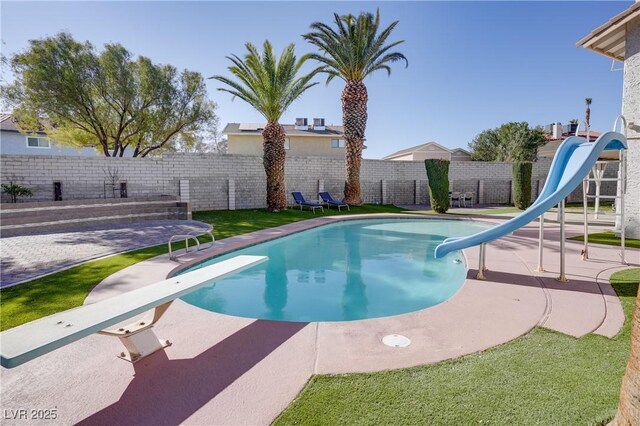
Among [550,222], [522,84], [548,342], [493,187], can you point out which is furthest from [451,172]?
Result: [548,342]

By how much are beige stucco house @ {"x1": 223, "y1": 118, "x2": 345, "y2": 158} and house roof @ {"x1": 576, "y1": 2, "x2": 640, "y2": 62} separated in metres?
20.0

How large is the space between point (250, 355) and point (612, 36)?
519 inches

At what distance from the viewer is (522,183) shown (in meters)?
17.8

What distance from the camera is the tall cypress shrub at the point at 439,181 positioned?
16922mm

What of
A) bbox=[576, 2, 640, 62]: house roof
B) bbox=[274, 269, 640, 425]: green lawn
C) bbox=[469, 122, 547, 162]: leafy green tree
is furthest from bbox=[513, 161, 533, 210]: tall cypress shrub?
bbox=[469, 122, 547, 162]: leafy green tree

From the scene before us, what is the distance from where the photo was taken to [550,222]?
45.1 feet

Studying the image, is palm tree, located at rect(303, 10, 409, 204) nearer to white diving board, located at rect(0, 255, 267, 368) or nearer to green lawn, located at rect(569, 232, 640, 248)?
green lawn, located at rect(569, 232, 640, 248)

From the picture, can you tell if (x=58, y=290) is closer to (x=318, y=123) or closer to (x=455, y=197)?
(x=455, y=197)

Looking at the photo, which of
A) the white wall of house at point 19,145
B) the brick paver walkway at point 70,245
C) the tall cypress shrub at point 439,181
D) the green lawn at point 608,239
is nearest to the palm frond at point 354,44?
the tall cypress shrub at point 439,181

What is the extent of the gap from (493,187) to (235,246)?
68.1 feet

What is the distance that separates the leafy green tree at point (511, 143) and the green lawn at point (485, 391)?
35481mm

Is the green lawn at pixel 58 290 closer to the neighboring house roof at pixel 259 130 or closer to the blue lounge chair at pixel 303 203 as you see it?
the blue lounge chair at pixel 303 203

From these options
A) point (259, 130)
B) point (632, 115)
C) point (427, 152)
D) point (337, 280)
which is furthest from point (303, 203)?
point (427, 152)

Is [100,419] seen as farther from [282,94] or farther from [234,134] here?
[234,134]
